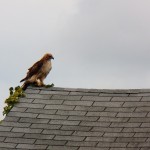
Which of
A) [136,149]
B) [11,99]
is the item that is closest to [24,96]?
[11,99]

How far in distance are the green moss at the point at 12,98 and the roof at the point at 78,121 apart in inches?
4.5

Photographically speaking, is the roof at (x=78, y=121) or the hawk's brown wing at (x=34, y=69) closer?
the roof at (x=78, y=121)

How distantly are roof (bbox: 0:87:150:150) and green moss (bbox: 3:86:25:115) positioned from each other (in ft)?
0.37

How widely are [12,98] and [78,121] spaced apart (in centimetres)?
174

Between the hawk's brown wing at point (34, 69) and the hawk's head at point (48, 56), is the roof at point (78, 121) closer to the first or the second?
the hawk's brown wing at point (34, 69)

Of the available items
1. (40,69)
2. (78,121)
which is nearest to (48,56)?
(40,69)

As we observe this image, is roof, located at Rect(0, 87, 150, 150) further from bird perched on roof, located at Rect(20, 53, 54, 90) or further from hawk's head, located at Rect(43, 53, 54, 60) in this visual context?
hawk's head, located at Rect(43, 53, 54, 60)

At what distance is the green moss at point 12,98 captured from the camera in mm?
21767

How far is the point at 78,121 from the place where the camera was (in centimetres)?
2112

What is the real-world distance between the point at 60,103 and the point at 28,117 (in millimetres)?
812

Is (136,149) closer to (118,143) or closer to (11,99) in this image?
(118,143)

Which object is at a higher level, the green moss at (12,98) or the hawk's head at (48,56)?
the hawk's head at (48,56)

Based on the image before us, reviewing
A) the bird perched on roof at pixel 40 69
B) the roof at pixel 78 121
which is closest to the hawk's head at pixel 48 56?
the bird perched on roof at pixel 40 69

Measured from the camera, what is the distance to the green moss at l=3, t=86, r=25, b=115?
21.8 meters
